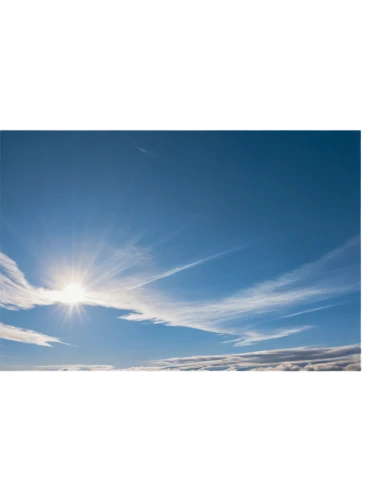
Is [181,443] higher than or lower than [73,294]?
lower

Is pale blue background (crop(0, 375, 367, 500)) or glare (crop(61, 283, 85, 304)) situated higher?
glare (crop(61, 283, 85, 304))

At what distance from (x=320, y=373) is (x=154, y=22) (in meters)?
7.02

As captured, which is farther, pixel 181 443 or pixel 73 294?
pixel 73 294

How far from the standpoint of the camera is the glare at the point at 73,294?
343 inches

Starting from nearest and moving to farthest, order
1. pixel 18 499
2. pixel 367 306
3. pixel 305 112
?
pixel 367 306, pixel 18 499, pixel 305 112

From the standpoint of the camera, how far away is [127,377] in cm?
829

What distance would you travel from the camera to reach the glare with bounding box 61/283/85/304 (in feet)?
28.6

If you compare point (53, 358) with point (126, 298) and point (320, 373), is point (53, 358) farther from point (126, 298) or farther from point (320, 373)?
point (320, 373)

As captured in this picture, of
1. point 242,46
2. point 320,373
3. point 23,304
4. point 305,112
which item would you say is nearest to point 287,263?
point 320,373

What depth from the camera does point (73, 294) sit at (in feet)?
28.8

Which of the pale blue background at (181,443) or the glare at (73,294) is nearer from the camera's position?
the pale blue background at (181,443)

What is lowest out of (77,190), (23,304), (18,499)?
(18,499)

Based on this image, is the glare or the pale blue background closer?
the pale blue background

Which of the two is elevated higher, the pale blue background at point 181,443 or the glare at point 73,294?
the glare at point 73,294
